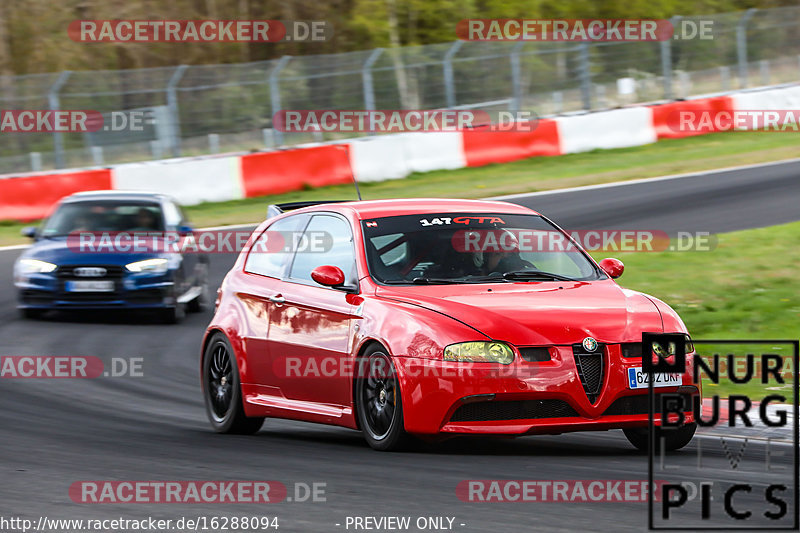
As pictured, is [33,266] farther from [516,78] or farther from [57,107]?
[516,78]

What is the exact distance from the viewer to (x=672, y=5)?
1908 inches

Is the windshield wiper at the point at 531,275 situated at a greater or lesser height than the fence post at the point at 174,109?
lesser

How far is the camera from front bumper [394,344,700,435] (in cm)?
762

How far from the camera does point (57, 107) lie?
25781mm

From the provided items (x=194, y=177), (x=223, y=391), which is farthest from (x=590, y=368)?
(x=194, y=177)

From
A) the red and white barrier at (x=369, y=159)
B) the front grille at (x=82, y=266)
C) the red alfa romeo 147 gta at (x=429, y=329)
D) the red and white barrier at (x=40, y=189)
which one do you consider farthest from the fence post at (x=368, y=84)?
the red alfa romeo 147 gta at (x=429, y=329)

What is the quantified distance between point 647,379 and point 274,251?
3.09 m

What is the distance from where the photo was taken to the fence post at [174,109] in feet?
86.3

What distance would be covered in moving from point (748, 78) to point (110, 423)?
22877 mm

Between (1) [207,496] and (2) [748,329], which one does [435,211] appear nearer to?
(1) [207,496]

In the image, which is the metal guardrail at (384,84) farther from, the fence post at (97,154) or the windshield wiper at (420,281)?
the windshield wiper at (420,281)

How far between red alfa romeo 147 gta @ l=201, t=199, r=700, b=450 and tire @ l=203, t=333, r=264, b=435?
1 centimetres

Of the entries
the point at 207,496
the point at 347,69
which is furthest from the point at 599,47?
the point at 207,496

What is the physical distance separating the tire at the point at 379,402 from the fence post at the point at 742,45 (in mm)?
23580
